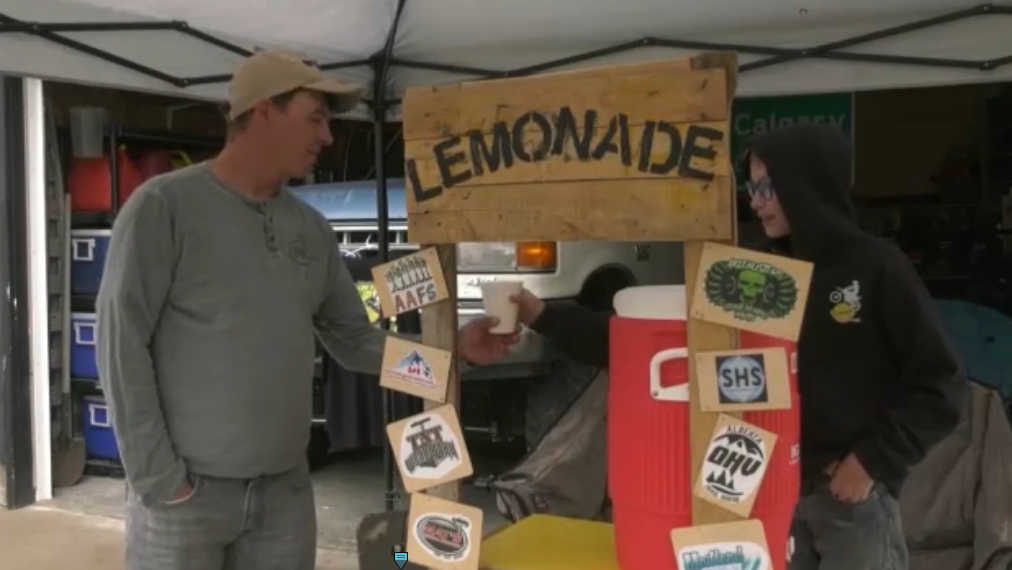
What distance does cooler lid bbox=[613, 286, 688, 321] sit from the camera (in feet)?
6.29

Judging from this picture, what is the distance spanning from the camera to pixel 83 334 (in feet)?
19.8

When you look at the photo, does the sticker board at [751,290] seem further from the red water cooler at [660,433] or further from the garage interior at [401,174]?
the garage interior at [401,174]

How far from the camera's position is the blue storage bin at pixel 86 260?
19.8 feet

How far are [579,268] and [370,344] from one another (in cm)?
228

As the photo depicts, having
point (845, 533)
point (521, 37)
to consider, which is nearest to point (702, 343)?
point (845, 533)

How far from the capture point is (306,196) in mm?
5898

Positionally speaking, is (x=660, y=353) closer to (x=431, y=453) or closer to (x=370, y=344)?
(x=431, y=453)

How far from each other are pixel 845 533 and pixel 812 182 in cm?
79

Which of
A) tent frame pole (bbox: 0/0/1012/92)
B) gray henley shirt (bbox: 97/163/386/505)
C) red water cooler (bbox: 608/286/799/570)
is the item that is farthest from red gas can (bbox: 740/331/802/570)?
tent frame pole (bbox: 0/0/1012/92)

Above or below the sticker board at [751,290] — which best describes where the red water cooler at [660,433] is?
below

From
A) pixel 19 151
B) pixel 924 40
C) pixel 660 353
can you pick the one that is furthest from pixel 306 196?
pixel 660 353

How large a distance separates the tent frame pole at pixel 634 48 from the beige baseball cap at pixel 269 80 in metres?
1.06

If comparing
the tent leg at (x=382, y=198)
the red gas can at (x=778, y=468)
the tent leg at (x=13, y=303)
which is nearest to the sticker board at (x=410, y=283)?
the red gas can at (x=778, y=468)

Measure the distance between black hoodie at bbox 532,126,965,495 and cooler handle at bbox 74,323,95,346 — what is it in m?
4.36
